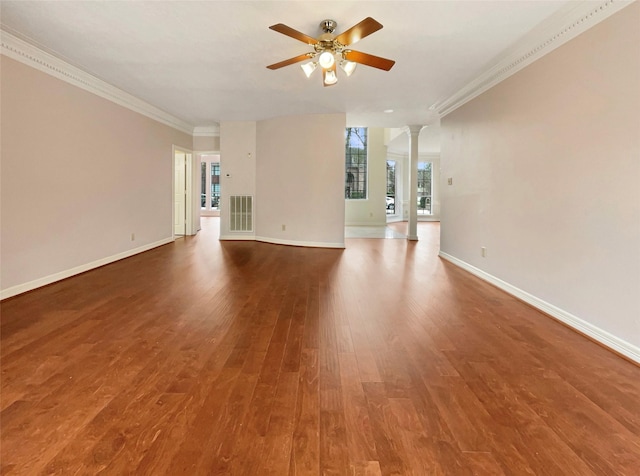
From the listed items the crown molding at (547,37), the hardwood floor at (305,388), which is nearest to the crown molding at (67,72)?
the hardwood floor at (305,388)

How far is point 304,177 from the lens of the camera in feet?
21.9

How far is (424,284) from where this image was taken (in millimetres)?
4008

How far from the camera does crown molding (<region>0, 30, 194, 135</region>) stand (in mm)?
3268

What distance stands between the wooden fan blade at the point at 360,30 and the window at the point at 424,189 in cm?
1173

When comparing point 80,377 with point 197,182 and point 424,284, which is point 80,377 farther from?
point 197,182

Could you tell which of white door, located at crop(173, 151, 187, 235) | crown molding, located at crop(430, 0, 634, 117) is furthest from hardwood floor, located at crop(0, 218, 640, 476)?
white door, located at crop(173, 151, 187, 235)

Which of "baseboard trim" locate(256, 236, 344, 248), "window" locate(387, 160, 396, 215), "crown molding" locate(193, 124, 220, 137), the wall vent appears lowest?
"baseboard trim" locate(256, 236, 344, 248)

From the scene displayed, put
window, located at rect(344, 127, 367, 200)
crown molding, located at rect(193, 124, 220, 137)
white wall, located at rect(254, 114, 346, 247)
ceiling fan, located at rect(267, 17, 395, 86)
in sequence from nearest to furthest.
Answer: ceiling fan, located at rect(267, 17, 395, 86), white wall, located at rect(254, 114, 346, 247), crown molding, located at rect(193, 124, 220, 137), window, located at rect(344, 127, 367, 200)

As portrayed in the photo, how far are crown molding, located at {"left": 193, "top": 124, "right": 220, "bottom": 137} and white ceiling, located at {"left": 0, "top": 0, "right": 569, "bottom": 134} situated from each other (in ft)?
8.35

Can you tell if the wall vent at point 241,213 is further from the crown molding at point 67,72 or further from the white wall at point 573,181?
the white wall at point 573,181

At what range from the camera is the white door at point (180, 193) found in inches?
318

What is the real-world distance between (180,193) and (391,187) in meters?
7.99

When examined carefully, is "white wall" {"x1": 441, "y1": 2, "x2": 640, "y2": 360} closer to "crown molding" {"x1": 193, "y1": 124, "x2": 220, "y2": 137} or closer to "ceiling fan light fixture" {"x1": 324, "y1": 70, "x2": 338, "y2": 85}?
"ceiling fan light fixture" {"x1": 324, "y1": 70, "x2": 338, "y2": 85}

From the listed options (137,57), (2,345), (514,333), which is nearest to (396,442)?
(514,333)
